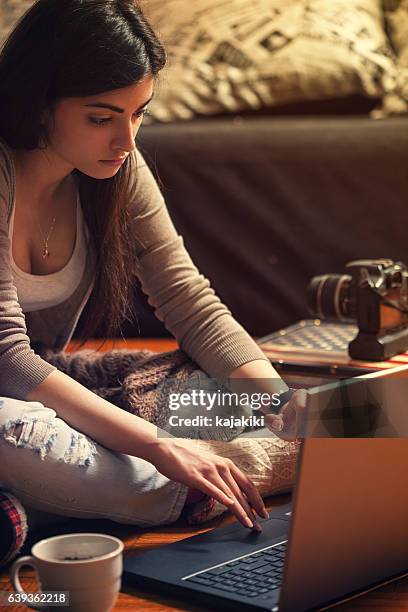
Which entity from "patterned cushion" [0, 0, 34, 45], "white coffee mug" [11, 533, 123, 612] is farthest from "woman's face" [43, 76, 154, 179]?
"patterned cushion" [0, 0, 34, 45]

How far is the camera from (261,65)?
225 cm

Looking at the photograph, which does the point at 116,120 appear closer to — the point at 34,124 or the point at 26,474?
the point at 34,124

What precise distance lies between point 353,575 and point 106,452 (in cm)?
34

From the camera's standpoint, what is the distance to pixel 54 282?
4.70 ft

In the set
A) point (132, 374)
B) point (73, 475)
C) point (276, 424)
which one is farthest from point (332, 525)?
point (132, 374)

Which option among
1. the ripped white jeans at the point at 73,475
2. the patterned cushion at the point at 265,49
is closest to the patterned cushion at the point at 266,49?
the patterned cushion at the point at 265,49

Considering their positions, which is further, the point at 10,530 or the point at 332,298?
the point at 332,298

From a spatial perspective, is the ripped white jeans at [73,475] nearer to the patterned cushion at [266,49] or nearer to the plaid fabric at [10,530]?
the plaid fabric at [10,530]

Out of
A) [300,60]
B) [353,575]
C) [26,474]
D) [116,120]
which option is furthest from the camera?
[300,60]

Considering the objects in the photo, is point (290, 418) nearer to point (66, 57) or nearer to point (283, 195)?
point (66, 57)

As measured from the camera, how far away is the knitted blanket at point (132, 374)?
137 centimetres

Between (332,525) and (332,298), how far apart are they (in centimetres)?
75

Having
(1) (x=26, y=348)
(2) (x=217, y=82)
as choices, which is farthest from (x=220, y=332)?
(2) (x=217, y=82)

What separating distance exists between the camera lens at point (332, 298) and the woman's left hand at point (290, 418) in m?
0.48
